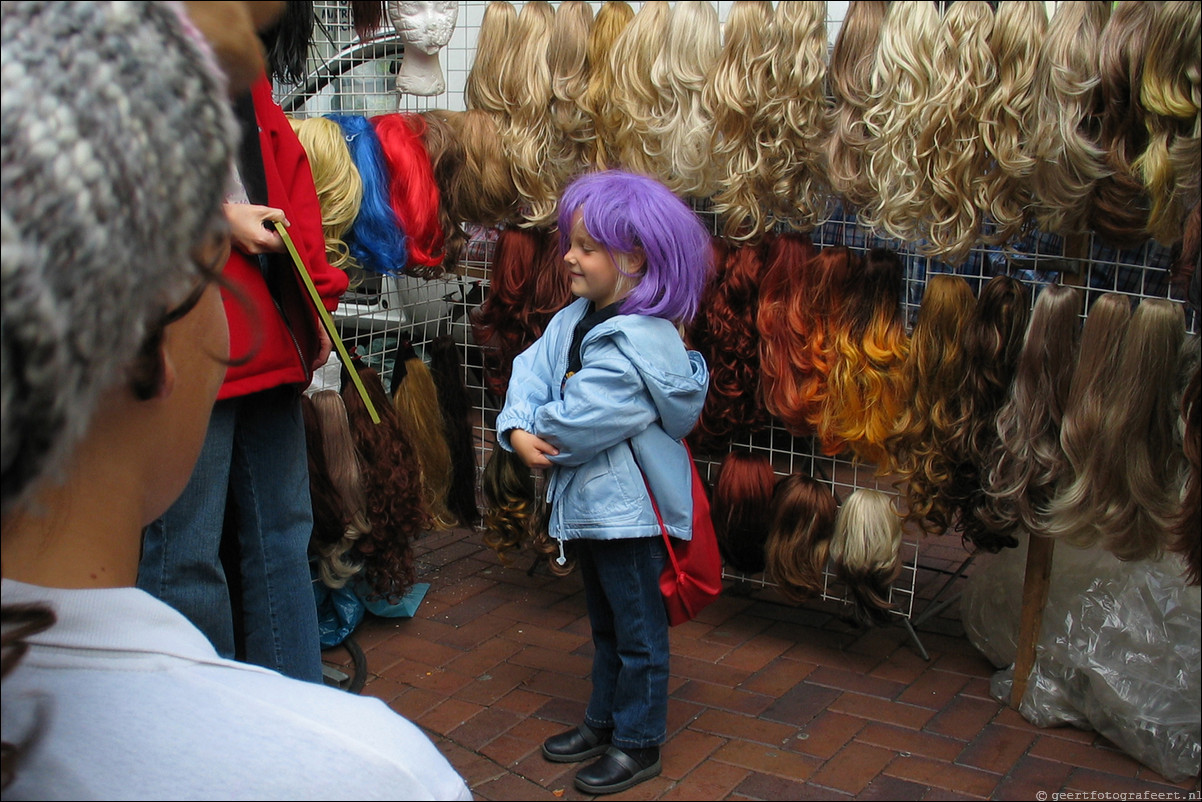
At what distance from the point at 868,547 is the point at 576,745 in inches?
41.9

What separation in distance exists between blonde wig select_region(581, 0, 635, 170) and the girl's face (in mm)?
693

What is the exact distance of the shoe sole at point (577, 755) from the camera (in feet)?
9.62

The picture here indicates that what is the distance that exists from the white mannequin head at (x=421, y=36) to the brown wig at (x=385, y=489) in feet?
3.37

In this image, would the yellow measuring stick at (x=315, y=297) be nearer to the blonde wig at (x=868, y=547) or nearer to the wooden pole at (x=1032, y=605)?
the blonde wig at (x=868, y=547)

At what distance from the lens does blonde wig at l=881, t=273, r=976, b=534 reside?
3074mm

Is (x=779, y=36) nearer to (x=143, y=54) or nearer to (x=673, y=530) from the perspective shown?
(x=673, y=530)

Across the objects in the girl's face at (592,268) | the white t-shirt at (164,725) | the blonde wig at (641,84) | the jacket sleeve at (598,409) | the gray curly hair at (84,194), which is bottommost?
the jacket sleeve at (598,409)

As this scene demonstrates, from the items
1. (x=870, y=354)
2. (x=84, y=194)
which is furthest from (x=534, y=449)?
(x=84, y=194)

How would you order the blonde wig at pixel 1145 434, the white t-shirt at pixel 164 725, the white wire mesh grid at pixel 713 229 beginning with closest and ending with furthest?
1. the white t-shirt at pixel 164 725
2. the blonde wig at pixel 1145 434
3. the white wire mesh grid at pixel 713 229

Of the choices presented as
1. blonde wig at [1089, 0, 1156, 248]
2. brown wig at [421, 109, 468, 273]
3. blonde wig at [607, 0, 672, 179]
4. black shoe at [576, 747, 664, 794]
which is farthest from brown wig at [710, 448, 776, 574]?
blonde wig at [1089, 0, 1156, 248]

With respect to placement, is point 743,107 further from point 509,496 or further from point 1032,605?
point 1032,605

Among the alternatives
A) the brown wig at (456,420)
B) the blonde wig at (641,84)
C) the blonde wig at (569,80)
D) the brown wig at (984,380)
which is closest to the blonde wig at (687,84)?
the blonde wig at (641,84)

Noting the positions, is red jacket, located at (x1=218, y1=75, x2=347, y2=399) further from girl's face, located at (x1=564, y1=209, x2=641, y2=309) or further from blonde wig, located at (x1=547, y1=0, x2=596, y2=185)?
blonde wig, located at (x1=547, y1=0, x2=596, y2=185)

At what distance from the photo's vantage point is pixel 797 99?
3076mm
